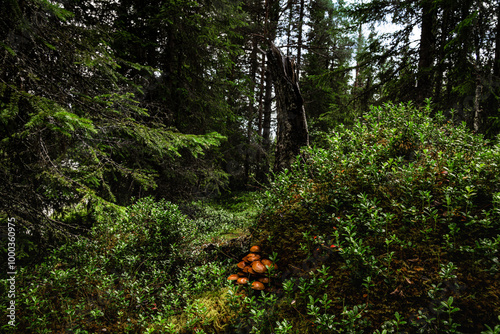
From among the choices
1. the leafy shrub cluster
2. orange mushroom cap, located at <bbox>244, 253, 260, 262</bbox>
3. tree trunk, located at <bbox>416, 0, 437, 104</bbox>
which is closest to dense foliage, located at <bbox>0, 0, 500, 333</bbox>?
the leafy shrub cluster

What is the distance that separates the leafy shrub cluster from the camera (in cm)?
203

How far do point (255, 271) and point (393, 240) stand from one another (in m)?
1.66

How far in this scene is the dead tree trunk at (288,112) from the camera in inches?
210

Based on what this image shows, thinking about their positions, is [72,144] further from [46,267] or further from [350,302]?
[350,302]

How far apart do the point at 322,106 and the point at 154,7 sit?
1357 centimetres

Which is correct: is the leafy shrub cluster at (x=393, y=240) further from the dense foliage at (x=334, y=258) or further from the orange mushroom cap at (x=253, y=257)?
the orange mushroom cap at (x=253, y=257)

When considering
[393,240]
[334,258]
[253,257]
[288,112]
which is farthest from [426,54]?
[253,257]

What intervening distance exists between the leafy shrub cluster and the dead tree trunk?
132 centimetres

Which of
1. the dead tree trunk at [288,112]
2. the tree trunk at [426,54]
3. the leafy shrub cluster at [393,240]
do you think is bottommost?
the leafy shrub cluster at [393,240]

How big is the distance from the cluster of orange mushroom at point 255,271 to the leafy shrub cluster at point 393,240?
249mm

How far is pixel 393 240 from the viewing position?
8.20 feet

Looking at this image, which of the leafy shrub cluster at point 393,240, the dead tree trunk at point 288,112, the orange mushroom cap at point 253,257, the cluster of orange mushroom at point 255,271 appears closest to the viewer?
the leafy shrub cluster at point 393,240

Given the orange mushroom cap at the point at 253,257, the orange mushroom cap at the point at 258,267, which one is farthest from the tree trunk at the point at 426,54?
the orange mushroom cap at the point at 258,267

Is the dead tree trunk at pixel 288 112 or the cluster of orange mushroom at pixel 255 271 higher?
the dead tree trunk at pixel 288 112
